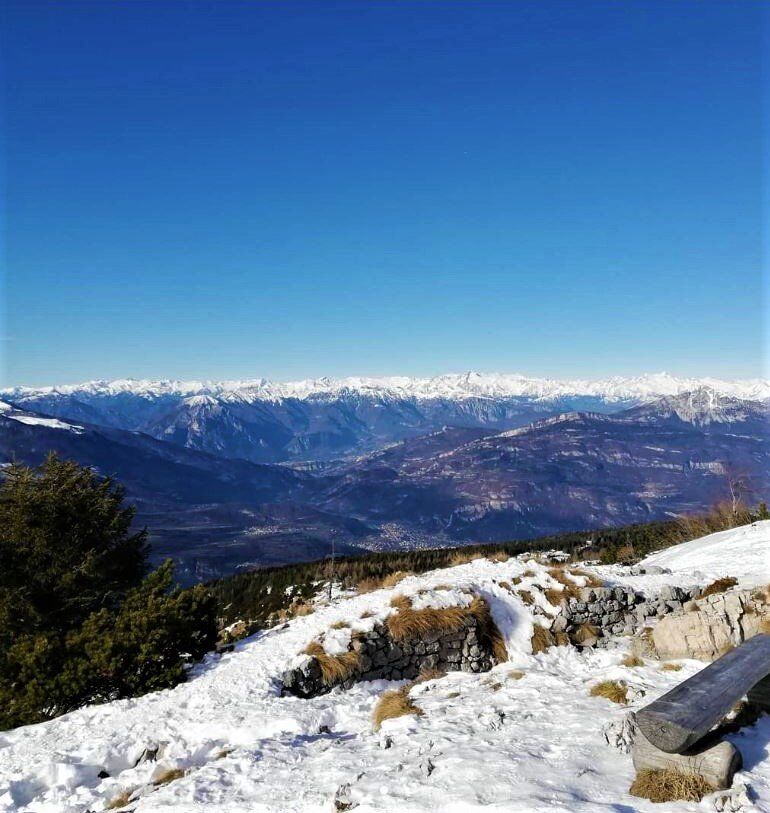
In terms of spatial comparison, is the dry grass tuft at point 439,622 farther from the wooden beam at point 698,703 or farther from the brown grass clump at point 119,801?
the wooden beam at point 698,703

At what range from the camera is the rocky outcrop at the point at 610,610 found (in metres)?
14.8

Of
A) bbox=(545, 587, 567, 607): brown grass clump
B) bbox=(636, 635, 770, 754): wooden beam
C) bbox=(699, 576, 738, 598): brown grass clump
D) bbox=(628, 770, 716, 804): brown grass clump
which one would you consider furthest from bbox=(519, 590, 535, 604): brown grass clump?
bbox=(628, 770, 716, 804): brown grass clump

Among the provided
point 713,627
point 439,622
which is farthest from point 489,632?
point 713,627

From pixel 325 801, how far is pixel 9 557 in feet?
47.0

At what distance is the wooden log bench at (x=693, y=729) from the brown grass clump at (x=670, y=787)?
104 mm

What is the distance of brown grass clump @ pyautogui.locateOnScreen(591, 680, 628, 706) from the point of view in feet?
32.4

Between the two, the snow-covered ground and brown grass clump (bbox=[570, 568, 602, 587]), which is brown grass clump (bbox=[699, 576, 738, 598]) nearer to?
brown grass clump (bbox=[570, 568, 602, 587])

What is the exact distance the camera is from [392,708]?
1047 cm

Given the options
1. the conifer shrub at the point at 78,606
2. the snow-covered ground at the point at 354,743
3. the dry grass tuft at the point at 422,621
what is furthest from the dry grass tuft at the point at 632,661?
the conifer shrub at the point at 78,606

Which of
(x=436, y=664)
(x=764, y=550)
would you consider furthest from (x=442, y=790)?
(x=764, y=550)

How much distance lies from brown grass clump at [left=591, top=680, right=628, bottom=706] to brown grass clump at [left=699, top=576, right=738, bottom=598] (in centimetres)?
694

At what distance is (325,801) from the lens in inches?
268

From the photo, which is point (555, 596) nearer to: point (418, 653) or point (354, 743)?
point (418, 653)

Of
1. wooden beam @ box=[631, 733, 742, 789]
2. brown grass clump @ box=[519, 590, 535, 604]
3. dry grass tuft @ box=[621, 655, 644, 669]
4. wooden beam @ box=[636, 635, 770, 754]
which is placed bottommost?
dry grass tuft @ box=[621, 655, 644, 669]
